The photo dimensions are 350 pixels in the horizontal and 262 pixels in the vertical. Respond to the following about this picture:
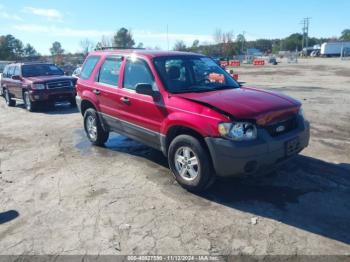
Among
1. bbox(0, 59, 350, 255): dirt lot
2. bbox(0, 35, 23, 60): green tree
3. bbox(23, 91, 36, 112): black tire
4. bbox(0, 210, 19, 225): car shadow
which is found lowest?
bbox(0, 210, 19, 225): car shadow

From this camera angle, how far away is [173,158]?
516cm

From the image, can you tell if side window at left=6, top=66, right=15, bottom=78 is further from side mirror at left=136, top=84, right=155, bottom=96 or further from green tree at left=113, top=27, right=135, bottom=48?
green tree at left=113, top=27, right=135, bottom=48

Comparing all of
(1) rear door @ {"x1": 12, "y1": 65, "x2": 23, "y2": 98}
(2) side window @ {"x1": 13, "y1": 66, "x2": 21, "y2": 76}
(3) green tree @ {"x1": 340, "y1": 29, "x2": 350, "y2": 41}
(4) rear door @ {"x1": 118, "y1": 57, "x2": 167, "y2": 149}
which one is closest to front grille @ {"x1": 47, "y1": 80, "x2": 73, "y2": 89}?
(1) rear door @ {"x1": 12, "y1": 65, "x2": 23, "y2": 98}

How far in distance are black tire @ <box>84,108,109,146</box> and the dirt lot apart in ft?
0.87

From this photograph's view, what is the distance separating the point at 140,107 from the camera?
5754 mm

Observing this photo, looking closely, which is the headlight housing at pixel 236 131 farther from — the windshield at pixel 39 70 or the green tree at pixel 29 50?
the green tree at pixel 29 50

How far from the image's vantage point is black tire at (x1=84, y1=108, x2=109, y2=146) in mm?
7355

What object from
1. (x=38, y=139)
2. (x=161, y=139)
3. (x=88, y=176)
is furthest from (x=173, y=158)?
(x=38, y=139)

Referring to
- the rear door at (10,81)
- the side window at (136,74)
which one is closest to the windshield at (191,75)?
the side window at (136,74)

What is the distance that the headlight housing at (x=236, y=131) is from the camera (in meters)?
4.41

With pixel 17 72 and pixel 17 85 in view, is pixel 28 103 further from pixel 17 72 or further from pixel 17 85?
pixel 17 72

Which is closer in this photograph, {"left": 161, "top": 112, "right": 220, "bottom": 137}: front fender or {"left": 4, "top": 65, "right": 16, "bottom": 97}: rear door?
{"left": 161, "top": 112, "right": 220, "bottom": 137}: front fender

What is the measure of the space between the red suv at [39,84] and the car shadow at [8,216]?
8588 millimetres

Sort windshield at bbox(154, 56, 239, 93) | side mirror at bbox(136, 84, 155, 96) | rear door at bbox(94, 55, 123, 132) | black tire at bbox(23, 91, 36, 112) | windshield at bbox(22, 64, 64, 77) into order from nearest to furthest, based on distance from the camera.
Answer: side mirror at bbox(136, 84, 155, 96) < windshield at bbox(154, 56, 239, 93) < rear door at bbox(94, 55, 123, 132) < black tire at bbox(23, 91, 36, 112) < windshield at bbox(22, 64, 64, 77)
